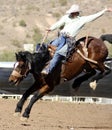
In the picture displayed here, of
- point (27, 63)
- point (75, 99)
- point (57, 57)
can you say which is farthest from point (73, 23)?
point (75, 99)

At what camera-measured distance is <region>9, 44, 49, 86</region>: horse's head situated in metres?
13.6

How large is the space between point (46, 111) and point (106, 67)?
449 centimetres

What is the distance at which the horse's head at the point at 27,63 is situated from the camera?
13.6 metres

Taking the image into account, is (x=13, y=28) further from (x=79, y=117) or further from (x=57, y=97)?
(x=79, y=117)

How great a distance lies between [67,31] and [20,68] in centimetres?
151

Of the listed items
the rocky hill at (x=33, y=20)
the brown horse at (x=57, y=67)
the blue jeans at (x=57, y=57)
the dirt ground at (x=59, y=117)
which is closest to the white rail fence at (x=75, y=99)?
the dirt ground at (x=59, y=117)

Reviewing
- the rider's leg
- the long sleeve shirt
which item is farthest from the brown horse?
the long sleeve shirt

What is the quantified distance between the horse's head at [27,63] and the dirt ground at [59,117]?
113 cm

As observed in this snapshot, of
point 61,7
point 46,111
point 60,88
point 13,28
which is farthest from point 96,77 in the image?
point 61,7

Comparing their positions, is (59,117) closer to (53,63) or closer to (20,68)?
(53,63)

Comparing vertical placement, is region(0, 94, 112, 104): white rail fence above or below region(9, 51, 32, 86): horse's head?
above

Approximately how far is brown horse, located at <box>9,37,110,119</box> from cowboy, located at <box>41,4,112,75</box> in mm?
205

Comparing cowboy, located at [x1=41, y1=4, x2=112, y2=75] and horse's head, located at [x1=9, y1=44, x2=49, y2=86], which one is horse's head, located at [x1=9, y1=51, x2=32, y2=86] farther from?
cowboy, located at [x1=41, y1=4, x2=112, y2=75]

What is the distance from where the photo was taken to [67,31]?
562 inches
